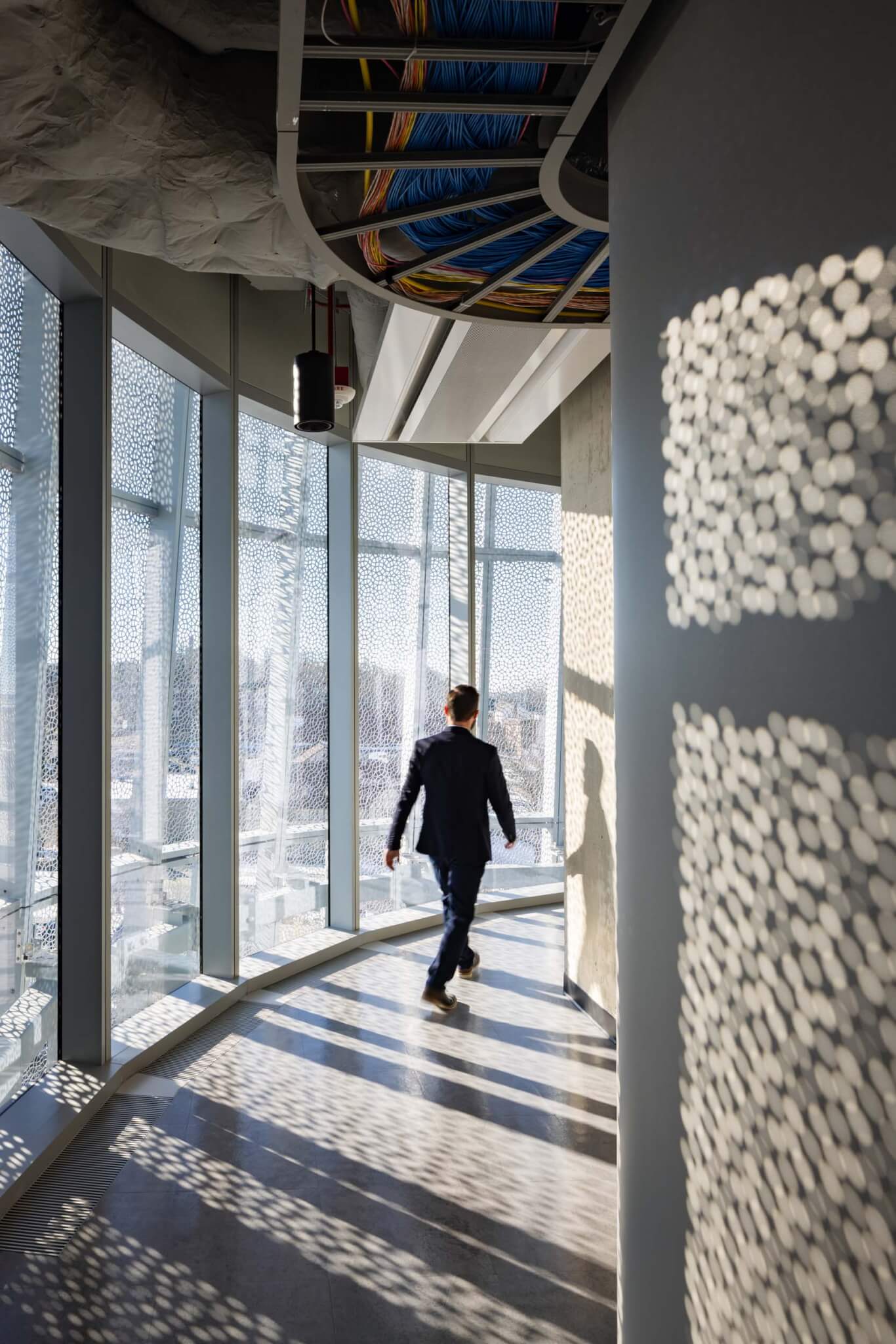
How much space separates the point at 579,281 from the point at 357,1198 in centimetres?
263

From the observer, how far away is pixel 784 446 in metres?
1.13

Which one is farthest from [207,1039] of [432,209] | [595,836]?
[432,209]

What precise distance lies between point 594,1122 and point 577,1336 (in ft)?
3.79

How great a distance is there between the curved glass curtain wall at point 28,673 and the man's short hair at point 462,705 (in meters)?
2.03

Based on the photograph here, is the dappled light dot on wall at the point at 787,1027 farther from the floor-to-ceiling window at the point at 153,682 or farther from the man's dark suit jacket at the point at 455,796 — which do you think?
the man's dark suit jacket at the point at 455,796

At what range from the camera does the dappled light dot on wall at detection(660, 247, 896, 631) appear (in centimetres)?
97

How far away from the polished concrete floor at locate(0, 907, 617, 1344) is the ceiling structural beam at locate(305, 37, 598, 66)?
2592 millimetres

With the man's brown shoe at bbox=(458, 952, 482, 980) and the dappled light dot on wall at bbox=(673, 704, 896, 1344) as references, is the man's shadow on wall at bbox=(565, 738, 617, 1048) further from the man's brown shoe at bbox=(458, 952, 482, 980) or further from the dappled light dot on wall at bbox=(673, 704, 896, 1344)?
the dappled light dot on wall at bbox=(673, 704, 896, 1344)

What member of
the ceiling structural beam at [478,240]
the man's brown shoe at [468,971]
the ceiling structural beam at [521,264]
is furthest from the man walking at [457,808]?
the ceiling structural beam at [478,240]

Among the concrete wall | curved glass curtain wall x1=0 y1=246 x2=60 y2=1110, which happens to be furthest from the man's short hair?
curved glass curtain wall x1=0 y1=246 x2=60 y2=1110

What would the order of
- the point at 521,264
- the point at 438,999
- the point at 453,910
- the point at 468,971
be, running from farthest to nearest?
the point at 468,971, the point at 453,910, the point at 438,999, the point at 521,264

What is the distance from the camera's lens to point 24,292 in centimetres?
338

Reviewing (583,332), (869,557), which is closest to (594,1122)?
(583,332)

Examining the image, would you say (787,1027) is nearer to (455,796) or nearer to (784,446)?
(784,446)
